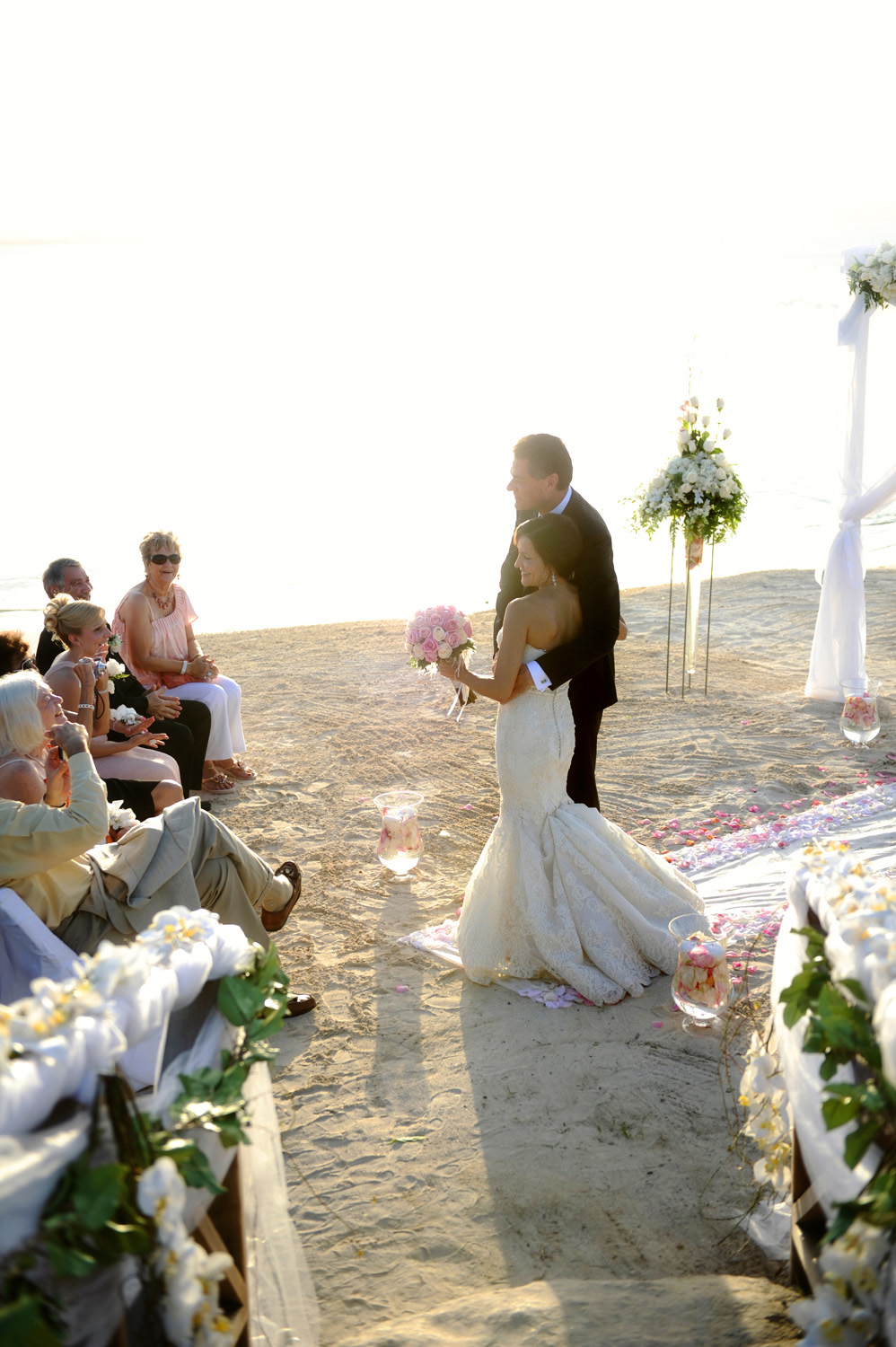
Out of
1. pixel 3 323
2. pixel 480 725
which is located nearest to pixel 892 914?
pixel 480 725

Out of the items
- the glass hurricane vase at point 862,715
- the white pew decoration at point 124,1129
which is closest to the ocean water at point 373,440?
the glass hurricane vase at point 862,715

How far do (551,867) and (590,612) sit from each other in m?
1.18

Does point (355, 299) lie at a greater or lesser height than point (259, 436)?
greater

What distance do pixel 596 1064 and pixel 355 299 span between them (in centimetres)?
7525

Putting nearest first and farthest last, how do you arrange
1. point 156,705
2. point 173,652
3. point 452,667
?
point 452,667
point 156,705
point 173,652

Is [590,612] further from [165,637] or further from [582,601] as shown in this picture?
[165,637]

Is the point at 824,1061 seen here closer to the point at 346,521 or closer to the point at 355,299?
the point at 346,521

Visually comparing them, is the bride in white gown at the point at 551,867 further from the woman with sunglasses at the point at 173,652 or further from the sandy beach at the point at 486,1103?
the woman with sunglasses at the point at 173,652

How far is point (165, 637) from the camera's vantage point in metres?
7.17

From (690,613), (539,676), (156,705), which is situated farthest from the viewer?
(690,613)

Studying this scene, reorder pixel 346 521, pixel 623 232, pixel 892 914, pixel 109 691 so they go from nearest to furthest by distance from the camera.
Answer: pixel 892 914, pixel 109 691, pixel 346 521, pixel 623 232

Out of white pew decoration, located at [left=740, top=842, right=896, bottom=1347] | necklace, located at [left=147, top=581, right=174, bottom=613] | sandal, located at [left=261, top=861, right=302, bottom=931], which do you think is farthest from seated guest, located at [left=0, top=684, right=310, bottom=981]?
necklace, located at [left=147, top=581, right=174, bottom=613]

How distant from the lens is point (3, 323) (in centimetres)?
5944

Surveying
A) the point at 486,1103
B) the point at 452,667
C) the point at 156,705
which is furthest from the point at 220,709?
the point at 486,1103
